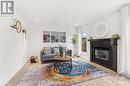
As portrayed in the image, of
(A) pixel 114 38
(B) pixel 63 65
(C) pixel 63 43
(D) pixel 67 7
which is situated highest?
(D) pixel 67 7

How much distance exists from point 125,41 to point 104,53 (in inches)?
58.2

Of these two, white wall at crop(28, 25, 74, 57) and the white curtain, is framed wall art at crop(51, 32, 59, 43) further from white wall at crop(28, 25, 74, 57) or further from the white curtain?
the white curtain

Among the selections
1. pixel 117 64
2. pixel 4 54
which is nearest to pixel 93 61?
pixel 117 64

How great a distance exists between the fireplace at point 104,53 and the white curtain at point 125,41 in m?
0.38

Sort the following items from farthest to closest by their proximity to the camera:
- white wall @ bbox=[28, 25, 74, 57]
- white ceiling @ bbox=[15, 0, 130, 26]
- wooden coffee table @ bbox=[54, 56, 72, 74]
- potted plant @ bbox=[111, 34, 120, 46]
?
white wall @ bbox=[28, 25, 74, 57] → wooden coffee table @ bbox=[54, 56, 72, 74] → potted plant @ bbox=[111, 34, 120, 46] → white ceiling @ bbox=[15, 0, 130, 26]

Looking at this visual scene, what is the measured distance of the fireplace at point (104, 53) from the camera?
13.8 feet

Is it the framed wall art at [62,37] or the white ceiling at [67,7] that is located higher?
the white ceiling at [67,7]

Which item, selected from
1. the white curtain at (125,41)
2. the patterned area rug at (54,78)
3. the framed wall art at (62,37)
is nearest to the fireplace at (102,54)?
the white curtain at (125,41)

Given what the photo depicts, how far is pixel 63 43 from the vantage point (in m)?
7.68

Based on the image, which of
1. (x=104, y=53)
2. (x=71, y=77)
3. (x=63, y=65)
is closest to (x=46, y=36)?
(x=63, y=65)

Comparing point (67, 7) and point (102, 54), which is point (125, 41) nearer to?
point (102, 54)

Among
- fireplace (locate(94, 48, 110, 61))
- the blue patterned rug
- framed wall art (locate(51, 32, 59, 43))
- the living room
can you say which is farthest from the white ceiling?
framed wall art (locate(51, 32, 59, 43))

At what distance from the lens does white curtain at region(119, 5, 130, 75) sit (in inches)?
142

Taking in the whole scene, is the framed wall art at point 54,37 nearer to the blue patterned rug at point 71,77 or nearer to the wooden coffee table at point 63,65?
the wooden coffee table at point 63,65
